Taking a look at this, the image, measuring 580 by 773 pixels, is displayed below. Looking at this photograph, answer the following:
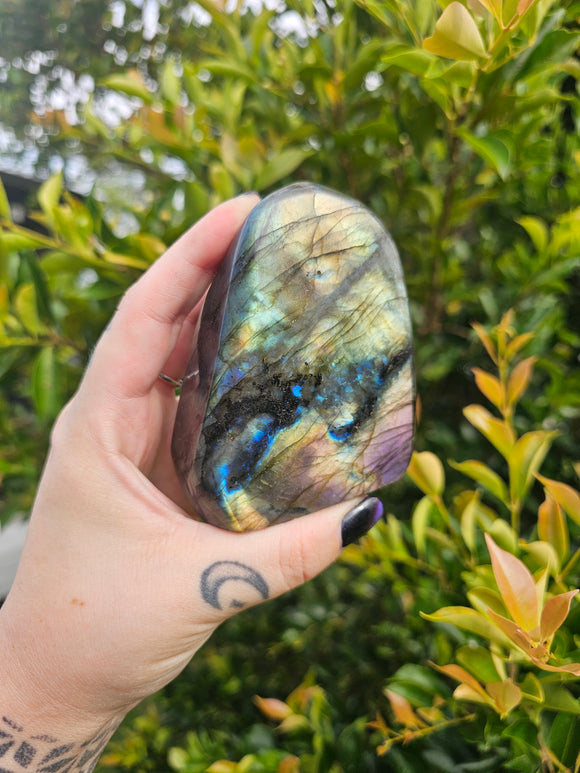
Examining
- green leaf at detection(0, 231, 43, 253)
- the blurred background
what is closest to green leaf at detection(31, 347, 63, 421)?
the blurred background

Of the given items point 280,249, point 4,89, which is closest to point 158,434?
point 280,249

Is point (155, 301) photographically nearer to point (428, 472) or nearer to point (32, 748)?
point (428, 472)

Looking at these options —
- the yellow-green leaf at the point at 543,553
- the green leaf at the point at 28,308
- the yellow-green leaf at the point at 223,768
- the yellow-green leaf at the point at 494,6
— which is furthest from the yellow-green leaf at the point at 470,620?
the green leaf at the point at 28,308

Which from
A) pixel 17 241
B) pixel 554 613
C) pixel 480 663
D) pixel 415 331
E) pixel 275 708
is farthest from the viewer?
pixel 415 331

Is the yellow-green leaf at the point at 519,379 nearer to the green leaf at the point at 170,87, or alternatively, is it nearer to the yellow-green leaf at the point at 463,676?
the yellow-green leaf at the point at 463,676

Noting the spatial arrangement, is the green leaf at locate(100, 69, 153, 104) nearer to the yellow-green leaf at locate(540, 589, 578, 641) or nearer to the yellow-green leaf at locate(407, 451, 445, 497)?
the yellow-green leaf at locate(407, 451, 445, 497)

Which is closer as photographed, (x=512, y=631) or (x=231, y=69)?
(x=512, y=631)

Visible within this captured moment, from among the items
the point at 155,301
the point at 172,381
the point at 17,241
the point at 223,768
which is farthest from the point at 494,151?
the point at 223,768
